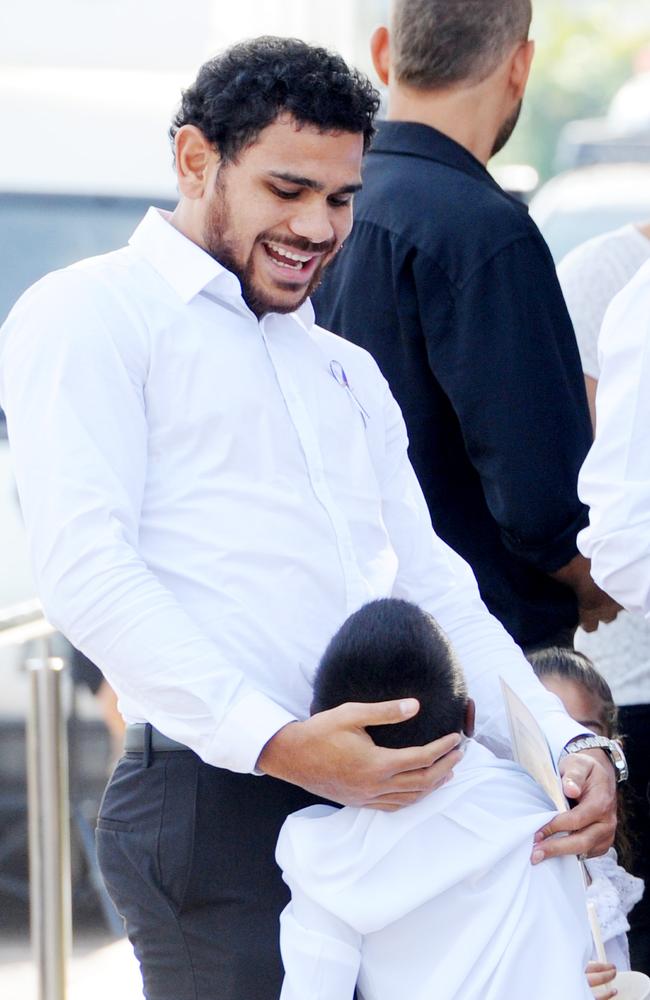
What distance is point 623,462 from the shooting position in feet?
7.47

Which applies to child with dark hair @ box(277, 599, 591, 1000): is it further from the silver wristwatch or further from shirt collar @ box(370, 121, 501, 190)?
shirt collar @ box(370, 121, 501, 190)

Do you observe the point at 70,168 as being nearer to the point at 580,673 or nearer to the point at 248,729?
the point at 580,673

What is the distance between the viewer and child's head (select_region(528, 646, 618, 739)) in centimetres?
275

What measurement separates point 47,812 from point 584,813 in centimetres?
166

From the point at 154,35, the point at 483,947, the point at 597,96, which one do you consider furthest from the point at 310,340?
the point at 597,96

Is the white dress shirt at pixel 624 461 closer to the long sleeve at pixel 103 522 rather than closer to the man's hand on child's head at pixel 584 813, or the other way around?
the man's hand on child's head at pixel 584 813

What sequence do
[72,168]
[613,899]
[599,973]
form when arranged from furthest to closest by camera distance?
1. [72,168]
2. [613,899]
3. [599,973]

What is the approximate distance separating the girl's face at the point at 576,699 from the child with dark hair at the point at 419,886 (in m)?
0.71

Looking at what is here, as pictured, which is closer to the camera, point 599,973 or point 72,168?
point 599,973

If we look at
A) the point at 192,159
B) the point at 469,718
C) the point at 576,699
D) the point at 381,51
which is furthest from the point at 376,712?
the point at 381,51

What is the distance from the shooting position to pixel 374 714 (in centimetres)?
190

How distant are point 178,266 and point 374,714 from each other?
660 mm

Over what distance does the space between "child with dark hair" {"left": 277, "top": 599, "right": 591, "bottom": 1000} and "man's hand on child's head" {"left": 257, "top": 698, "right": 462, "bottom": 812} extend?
0.18 ft

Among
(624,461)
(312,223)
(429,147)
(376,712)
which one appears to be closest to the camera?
(376,712)
